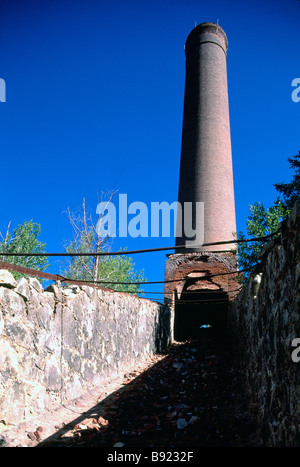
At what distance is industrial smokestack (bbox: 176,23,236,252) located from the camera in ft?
49.7

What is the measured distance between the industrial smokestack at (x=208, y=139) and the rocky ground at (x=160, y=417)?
8.31 meters

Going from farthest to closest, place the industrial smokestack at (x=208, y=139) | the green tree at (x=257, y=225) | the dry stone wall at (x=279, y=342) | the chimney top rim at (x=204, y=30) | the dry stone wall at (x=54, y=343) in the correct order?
the chimney top rim at (x=204, y=30)
the industrial smokestack at (x=208, y=139)
the green tree at (x=257, y=225)
the dry stone wall at (x=54, y=343)
the dry stone wall at (x=279, y=342)

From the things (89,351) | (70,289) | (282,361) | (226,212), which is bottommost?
(89,351)

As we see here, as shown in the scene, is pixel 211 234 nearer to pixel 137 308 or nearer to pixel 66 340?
pixel 137 308

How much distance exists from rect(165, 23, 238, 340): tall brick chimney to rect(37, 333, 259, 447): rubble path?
5864 millimetres

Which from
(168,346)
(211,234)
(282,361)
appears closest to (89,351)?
(282,361)

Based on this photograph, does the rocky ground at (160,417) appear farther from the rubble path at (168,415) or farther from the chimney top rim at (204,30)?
the chimney top rim at (204,30)

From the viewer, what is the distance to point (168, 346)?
1149cm

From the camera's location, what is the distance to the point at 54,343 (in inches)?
181

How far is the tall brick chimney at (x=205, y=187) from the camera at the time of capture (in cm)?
1284

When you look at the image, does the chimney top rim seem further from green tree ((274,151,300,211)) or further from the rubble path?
the rubble path

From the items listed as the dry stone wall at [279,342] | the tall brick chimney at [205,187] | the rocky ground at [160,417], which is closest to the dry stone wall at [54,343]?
the rocky ground at [160,417]
